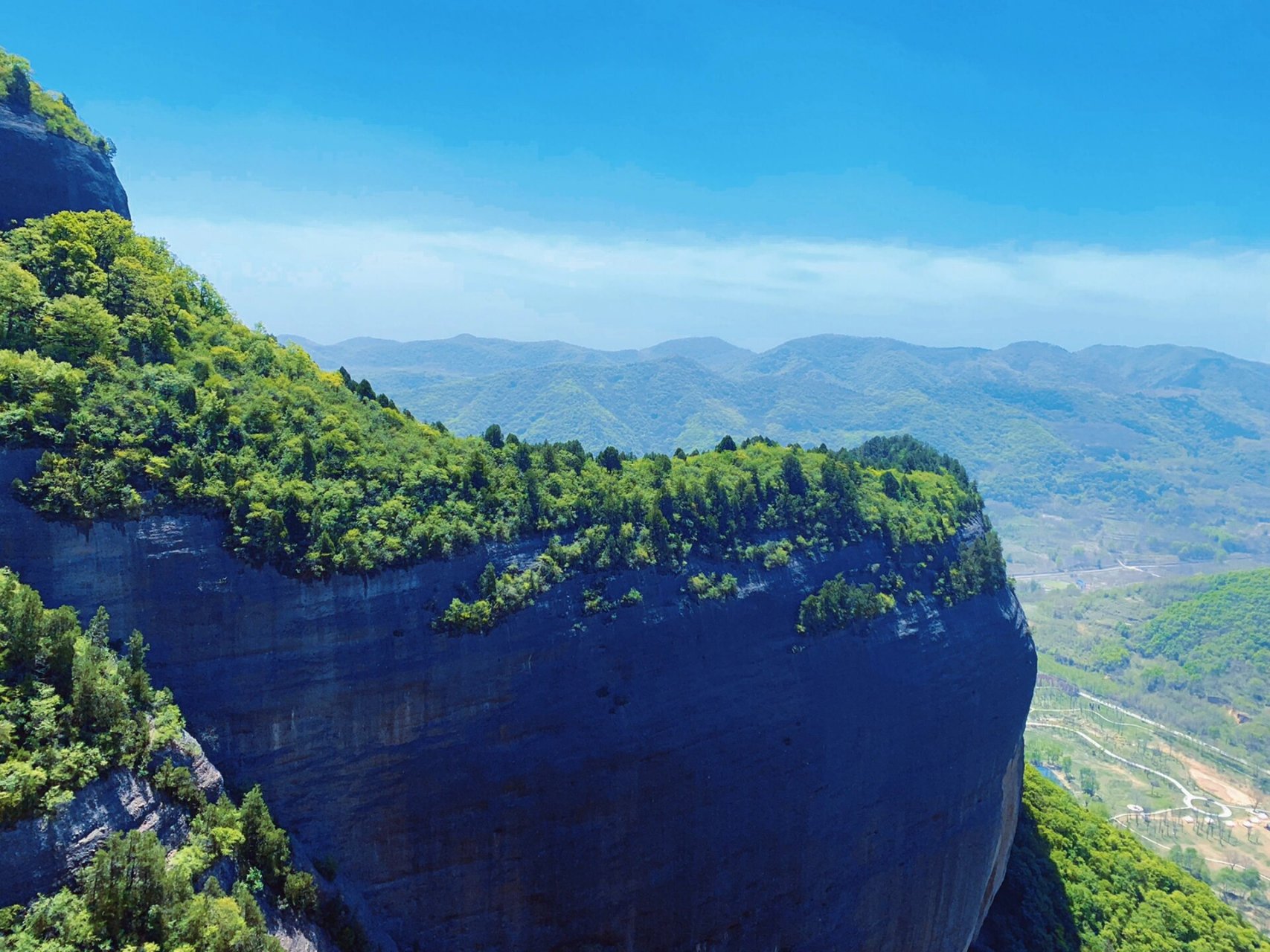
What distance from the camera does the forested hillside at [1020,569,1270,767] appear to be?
489ft

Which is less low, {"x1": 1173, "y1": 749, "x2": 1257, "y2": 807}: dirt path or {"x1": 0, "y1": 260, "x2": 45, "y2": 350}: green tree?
{"x1": 0, "y1": 260, "x2": 45, "y2": 350}: green tree

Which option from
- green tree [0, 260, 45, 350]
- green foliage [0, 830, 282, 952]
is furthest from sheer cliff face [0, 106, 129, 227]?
green foliage [0, 830, 282, 952]

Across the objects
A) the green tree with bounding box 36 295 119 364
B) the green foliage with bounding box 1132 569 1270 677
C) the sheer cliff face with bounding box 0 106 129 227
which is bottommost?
the green foliage with bounding box 1132 569 1270 677

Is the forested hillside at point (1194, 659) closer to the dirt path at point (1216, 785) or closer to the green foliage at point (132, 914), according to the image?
the dirt path at point (1216, 785)

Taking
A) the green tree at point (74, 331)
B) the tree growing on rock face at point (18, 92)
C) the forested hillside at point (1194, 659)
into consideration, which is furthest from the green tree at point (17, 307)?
the forested hillside at point (1194, 659)

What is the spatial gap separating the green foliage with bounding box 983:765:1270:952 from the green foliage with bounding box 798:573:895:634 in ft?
76.6

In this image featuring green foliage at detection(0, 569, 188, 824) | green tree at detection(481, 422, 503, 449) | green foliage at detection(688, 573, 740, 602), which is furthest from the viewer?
green tree at detection(481, 422, 503, 449)

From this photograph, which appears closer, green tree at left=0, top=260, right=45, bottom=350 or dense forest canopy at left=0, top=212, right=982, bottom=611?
dense forest canopy at left=0, top=212, right=982, bottom=611

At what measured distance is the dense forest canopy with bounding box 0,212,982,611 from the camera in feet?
97.9

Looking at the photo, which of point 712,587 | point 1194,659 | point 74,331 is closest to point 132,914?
point 74,331

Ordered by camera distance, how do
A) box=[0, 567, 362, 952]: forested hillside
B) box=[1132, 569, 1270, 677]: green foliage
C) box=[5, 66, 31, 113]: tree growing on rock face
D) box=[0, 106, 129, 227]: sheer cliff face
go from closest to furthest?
box=[0, 567, 362, 952]: forested hillside
box=[0, 106, 129, 227]: sheer cliff face
box=[5, 66, 31, 113]: tree growing on rock face
box=[1132, 569, 1270, 677]: green foliage

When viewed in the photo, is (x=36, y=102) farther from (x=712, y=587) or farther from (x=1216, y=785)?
(x=1216, y=785)

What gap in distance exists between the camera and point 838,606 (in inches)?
1649

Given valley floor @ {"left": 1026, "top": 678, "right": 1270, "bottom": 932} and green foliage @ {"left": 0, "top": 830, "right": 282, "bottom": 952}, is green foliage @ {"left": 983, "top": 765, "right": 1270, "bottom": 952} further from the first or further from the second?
valley floor @ {"left": 1026, "top": 678, "right": 1270, "bottom": 932}
